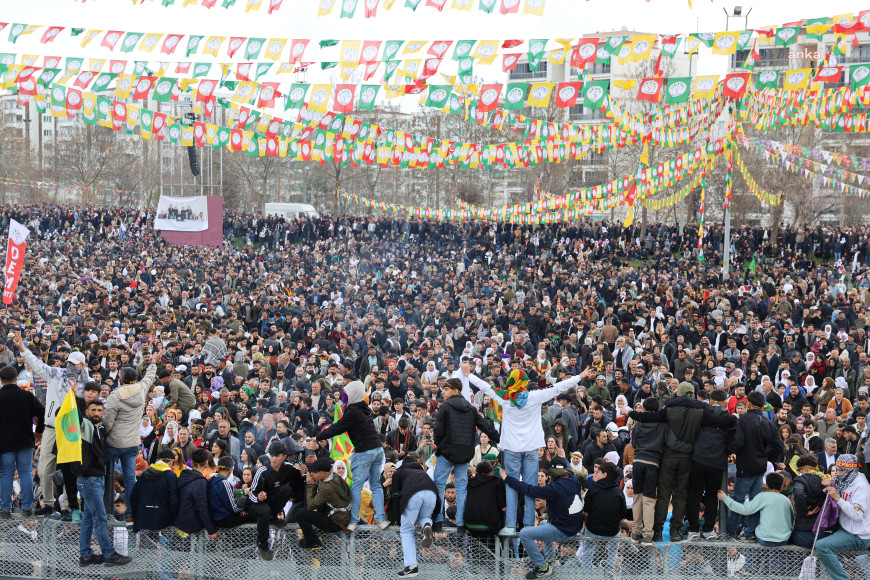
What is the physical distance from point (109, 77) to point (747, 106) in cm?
1353

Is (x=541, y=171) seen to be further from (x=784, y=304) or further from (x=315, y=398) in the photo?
(x=315, y=398)

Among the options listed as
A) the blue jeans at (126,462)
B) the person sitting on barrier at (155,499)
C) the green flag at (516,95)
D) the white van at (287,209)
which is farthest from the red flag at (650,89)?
the white van at (287,209)

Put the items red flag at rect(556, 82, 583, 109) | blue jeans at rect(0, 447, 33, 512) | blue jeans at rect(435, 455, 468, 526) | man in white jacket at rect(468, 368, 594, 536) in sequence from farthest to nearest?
red flag at rect(556, 82, 583, 109), blue jeans at rect(0, 447, 33, 512), man in white jacket at rect(468, 368, 594, 536), blue jeans at rect(435, 455, 468, 526)

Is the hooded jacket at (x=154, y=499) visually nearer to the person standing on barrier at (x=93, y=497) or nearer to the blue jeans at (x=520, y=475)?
the person standing on barrier at (x=93, y=497)

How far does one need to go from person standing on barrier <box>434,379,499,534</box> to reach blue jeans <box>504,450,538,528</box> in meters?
0.16

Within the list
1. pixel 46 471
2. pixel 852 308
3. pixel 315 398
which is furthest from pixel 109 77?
pixel 852 308

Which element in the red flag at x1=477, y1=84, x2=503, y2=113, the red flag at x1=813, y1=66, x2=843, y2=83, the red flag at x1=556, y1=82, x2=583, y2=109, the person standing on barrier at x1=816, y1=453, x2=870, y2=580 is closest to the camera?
the person standing on barrier at x1=816, y1=453, x2=870, y2=580

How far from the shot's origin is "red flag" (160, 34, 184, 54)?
54.2ft

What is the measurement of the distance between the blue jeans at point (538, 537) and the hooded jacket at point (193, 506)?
256 cm

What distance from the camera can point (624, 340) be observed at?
15.5 meters

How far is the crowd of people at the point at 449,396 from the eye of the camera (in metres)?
7.70

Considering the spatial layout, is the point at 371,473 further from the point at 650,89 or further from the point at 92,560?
the point at 650,89

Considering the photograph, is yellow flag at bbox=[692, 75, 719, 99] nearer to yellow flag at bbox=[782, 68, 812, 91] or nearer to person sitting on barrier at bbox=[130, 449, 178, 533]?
yellow flag at bbox=[782, 68, 812, 91]

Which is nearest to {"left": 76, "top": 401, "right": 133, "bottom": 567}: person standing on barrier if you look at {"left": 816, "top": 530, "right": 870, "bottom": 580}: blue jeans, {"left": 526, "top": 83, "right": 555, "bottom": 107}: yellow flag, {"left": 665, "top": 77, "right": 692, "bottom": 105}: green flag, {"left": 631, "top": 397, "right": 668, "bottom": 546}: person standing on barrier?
{"left": 631, "top": 397, "right": 668, "bottom": 546}: person standing on barrier
